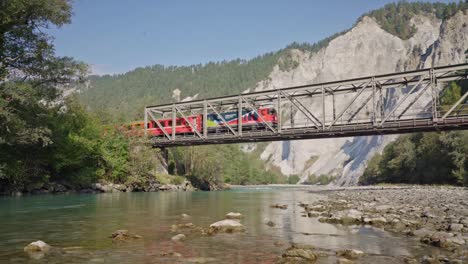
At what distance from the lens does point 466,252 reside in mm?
7559

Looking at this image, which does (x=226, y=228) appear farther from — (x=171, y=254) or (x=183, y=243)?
(x=171, y=254)

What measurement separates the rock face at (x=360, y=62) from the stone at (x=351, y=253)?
103922 millimetres

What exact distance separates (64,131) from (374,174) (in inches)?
2538

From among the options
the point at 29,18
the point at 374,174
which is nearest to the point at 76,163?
the point at 29,18

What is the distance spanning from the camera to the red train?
45312mm

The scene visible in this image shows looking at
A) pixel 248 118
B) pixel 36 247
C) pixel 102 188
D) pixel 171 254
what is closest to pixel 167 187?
pixel 102 188

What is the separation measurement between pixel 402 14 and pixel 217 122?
156m

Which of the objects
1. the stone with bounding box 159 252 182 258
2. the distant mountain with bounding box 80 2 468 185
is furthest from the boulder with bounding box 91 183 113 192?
the distant mountain with bounding box 80 2 468 185

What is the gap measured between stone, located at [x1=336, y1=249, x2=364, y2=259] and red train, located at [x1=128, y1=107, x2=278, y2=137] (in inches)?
1428

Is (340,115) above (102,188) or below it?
above

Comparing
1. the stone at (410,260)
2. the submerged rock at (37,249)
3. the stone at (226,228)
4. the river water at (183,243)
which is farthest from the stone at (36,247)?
the stone at (410,260)

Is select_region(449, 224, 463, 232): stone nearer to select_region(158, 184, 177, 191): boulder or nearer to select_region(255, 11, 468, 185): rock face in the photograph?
select_region(158, 184, 177, 191): boulder

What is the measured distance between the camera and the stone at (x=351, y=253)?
7634mm

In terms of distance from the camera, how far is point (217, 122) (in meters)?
51.3
